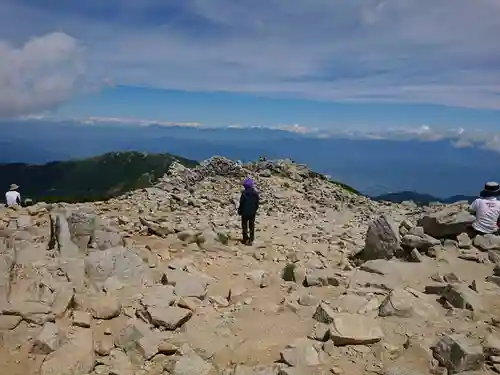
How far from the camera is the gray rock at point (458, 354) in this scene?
7139 mm

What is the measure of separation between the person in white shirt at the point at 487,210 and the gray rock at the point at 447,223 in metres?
0.31

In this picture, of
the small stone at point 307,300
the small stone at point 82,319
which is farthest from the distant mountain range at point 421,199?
the small stone at point 82,319

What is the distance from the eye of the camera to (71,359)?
7.54m

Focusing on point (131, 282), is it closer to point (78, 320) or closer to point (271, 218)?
point (78, 320)

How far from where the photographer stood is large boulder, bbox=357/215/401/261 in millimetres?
14125

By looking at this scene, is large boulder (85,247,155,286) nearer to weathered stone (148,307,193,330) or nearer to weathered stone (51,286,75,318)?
weathered stone (51,286,75,318)

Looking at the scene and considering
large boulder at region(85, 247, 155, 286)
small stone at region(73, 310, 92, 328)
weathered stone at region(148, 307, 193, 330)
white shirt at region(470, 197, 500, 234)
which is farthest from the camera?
white shirt at region(470, 197, 500, 234)

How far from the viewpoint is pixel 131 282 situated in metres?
10.9

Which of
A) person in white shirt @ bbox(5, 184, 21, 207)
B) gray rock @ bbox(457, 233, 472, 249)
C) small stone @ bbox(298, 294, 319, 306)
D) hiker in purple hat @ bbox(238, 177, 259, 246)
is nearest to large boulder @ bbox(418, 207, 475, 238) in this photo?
gray rock @ bbox(457, 233, 472, 249)

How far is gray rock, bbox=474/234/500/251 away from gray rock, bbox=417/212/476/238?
0.74 meters

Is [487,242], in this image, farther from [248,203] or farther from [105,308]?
[105,308]

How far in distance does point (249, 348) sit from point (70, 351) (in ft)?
9.84

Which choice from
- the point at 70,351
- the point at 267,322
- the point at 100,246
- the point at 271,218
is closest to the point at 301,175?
the point at 271,218

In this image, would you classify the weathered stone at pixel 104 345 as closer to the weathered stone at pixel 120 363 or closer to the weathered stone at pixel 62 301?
the weathered stone at pixel 120 363
